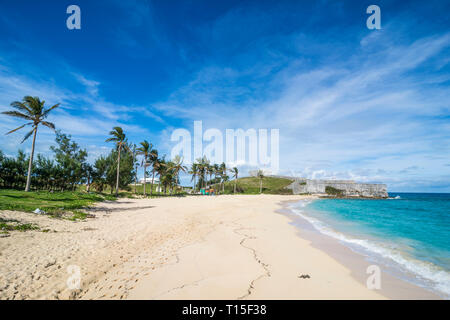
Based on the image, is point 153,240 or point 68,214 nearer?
point 153,240

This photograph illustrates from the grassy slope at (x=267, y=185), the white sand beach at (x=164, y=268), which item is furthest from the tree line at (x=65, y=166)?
the grassy slope at (x=267, y=185)

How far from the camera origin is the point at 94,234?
9094 mm

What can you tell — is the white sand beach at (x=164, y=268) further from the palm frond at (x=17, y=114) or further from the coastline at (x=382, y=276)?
the palm frond at (x=17, y=114)

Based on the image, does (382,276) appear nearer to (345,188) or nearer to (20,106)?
(20,106)

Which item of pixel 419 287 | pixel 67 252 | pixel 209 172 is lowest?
pixel 419 287

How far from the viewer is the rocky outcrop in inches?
3556

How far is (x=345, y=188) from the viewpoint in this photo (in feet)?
302

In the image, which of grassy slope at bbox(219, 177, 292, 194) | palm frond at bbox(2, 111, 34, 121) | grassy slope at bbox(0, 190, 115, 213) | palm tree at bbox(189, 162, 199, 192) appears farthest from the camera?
grassy slope at bbox(219, 177, 292, 194)

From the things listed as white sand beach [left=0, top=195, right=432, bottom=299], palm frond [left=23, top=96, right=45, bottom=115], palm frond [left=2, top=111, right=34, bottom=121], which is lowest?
white sand beach [left=0, top=195, right=432, bottom=299]

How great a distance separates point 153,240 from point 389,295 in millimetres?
8666

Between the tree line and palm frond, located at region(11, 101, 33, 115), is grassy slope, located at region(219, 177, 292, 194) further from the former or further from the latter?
palm frond, located at region(11, 101, 33, 115)

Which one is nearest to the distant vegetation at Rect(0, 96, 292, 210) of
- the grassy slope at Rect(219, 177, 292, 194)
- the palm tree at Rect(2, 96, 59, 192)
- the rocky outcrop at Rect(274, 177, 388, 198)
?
the palm tree at Rect(2, 96, 59, 192)
